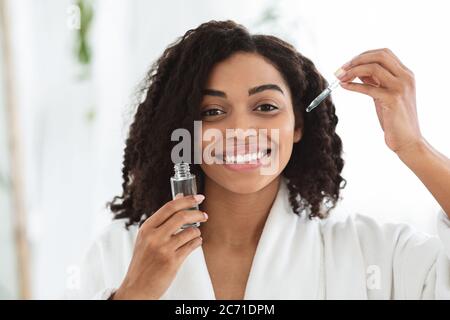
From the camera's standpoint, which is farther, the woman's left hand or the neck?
the neck

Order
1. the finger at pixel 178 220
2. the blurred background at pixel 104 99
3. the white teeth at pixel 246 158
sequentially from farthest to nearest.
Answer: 1. the blurred background at pixel 104 99
2. the white teeth at pixel 246 158
3. the finger at pixel 178 220

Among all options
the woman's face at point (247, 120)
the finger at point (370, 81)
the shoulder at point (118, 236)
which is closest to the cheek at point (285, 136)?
the woman's face at point (247, 120)

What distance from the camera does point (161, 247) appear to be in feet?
2.29

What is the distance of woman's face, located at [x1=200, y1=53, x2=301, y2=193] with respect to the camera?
2.53ft

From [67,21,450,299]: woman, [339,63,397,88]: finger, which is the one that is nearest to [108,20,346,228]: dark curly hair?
[67,21,450,299]: woman

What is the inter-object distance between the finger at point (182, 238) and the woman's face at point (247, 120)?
122 millimetres

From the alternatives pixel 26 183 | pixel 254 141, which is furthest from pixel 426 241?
pixel 26 183

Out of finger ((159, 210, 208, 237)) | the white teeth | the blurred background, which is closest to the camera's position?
finger ((159, 210, 208, 237))

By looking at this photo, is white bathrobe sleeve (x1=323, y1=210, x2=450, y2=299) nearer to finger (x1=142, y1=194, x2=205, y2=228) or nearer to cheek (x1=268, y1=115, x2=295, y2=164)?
cheek (x1=268, y1=115, x2=295, y2=164)

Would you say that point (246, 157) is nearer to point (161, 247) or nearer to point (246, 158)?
point (246, 158)

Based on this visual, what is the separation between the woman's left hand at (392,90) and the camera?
0.73 metres

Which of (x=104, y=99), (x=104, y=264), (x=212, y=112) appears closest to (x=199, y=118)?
(x=212, y=112)

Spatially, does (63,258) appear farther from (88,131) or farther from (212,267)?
(212,267)

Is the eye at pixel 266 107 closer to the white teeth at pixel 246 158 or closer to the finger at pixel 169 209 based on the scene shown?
the white teeth at pixel 246 158
